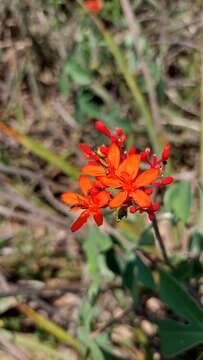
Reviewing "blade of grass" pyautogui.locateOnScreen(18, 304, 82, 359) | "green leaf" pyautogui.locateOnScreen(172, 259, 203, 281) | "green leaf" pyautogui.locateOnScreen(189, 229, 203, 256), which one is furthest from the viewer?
"blade of grass" pyautogui.locateOnScreen(18, 304, 82, 359)

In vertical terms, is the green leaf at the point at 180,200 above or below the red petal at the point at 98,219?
above

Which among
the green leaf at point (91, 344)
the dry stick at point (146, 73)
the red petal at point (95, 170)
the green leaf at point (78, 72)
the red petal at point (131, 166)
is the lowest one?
the green leaf at point (91, 344)

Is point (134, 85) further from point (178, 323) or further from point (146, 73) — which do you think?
point (178, 323)

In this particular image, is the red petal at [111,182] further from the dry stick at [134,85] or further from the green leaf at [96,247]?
the dry stick at [134,85]

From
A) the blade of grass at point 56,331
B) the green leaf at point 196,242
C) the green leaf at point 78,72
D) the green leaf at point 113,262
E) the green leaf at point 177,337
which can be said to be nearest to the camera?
the green leaf at point 177,337

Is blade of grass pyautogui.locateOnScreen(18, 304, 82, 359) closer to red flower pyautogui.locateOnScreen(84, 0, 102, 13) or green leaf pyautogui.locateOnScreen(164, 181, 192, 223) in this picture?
green leaf pyautogui.locateOnScreen(164, 181, 192, 223)

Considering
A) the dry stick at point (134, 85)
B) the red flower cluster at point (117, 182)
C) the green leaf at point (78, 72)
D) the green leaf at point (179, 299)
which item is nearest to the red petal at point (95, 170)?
the red flower cluster at point (117, 182)

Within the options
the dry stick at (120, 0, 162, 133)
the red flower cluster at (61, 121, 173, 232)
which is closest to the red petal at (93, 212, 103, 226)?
the red flower cluster at (61, 121, 173, 232)

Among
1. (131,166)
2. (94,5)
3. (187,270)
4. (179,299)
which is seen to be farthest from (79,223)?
(94,5)
